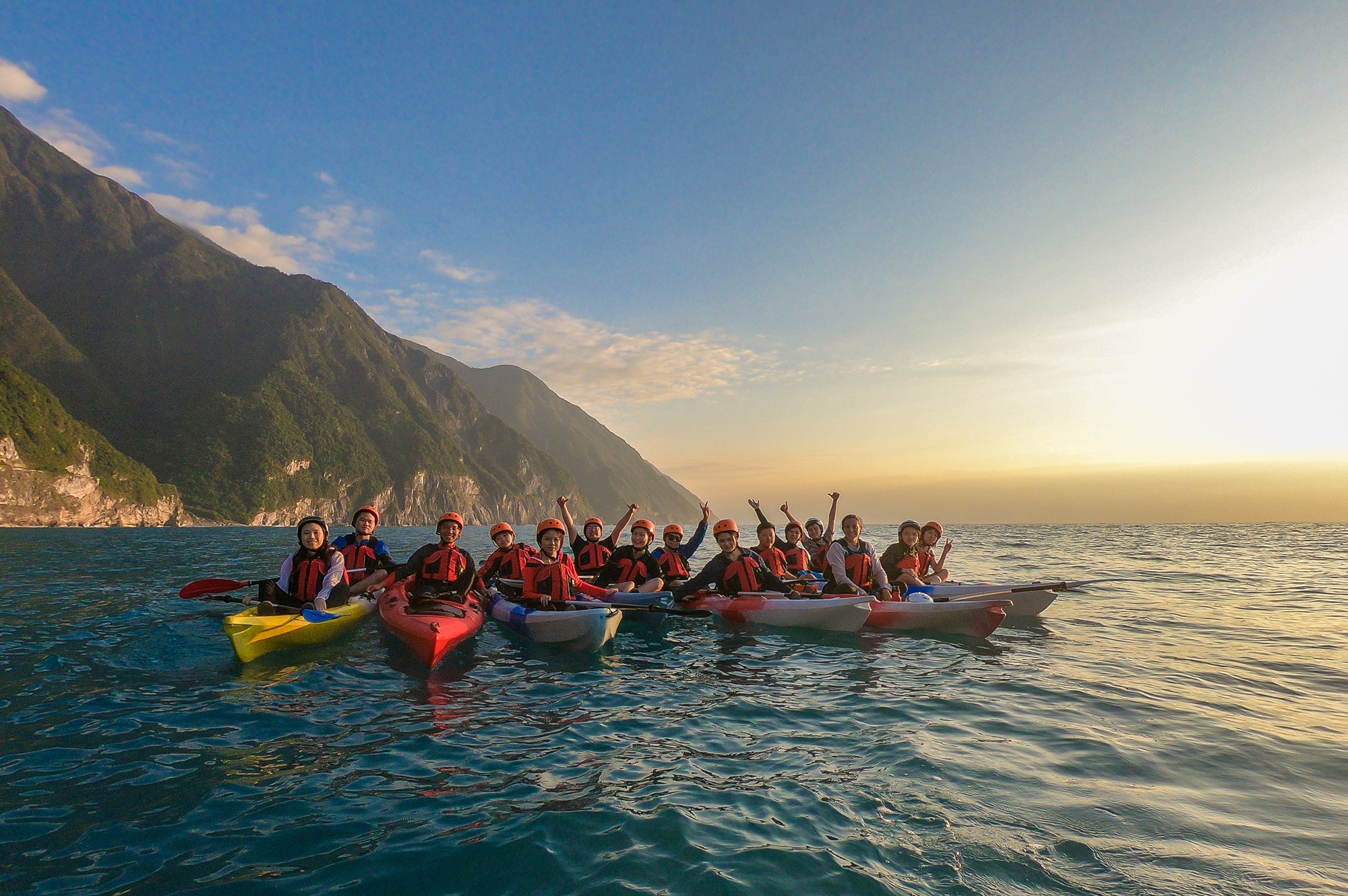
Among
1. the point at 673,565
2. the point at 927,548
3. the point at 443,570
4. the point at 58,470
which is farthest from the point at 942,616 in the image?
the point at 58,470

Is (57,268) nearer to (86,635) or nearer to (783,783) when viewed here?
(86,635)

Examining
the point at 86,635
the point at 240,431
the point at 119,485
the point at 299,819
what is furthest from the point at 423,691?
the point at 240,431

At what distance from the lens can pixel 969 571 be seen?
2902 cm

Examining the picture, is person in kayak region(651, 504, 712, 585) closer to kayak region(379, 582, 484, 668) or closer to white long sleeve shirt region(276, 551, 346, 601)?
kayak region(379, 582, 484, 668)

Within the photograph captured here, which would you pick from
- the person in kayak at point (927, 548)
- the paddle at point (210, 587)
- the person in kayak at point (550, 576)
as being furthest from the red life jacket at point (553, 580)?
the person in kayak at point (927, 548)

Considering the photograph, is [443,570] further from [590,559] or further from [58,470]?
[58,470]

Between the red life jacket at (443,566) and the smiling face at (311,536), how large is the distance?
179 centimetres

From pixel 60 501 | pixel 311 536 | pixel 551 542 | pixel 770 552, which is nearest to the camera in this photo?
pixel 311 536

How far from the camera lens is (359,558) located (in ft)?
46.1

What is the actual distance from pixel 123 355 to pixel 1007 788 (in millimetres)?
190880

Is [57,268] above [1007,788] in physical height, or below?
above

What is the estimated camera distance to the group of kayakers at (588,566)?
11.2 metres

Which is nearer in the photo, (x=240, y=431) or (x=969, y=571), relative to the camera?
(x=969, y=571)

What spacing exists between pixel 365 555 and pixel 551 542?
208 inches
